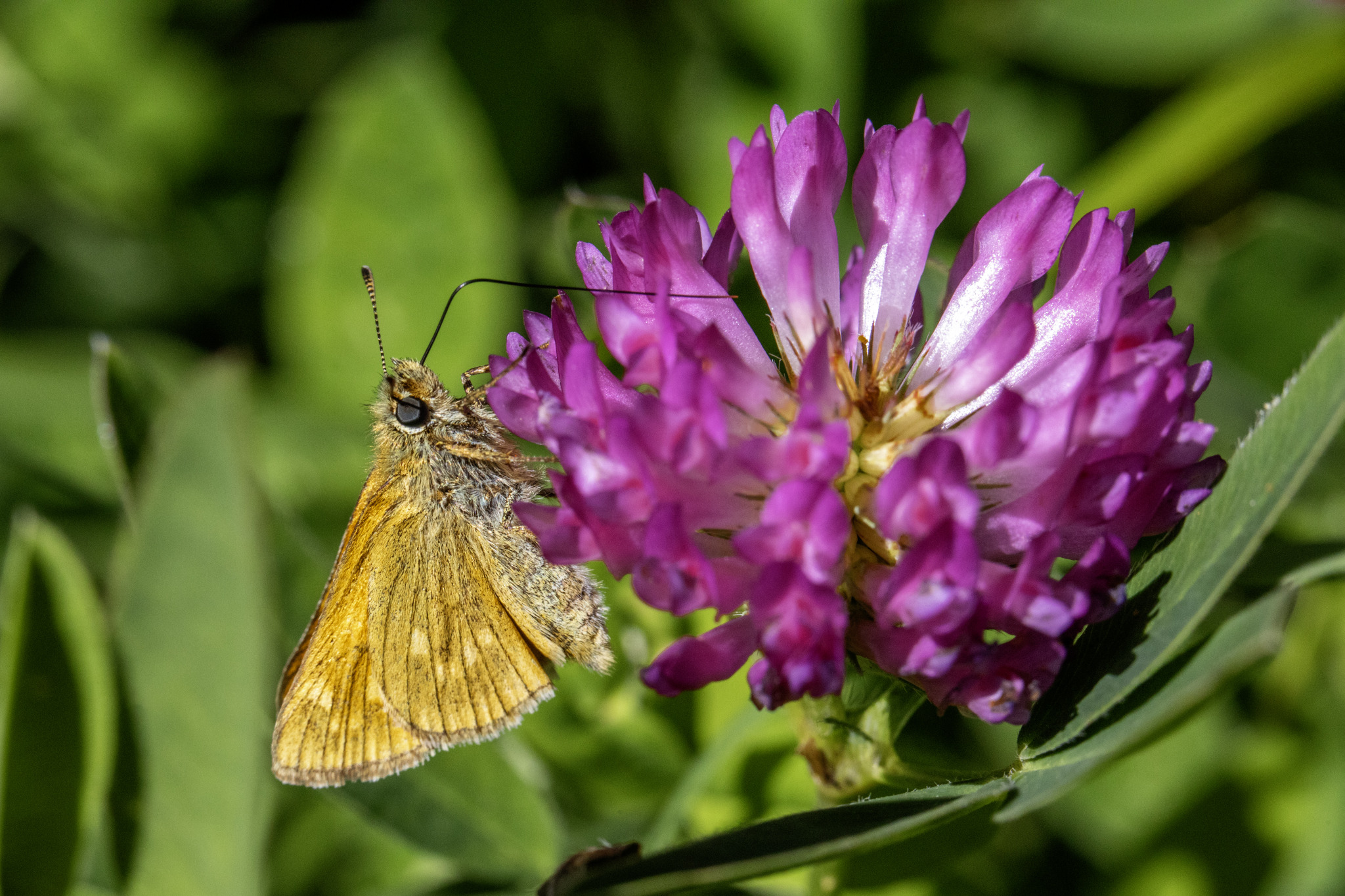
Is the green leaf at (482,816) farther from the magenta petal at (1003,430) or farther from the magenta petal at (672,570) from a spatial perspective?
the magenta petal at (1003,430)

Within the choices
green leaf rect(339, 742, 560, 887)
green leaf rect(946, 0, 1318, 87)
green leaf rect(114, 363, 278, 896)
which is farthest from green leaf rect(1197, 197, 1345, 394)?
green leaf rect(114, 363, 278, 896)

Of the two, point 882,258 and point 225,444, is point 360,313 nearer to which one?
point 225,444

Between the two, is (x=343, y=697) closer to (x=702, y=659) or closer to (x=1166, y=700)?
(x=702, y=659)

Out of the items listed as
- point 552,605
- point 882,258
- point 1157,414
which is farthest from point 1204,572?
point 552,605

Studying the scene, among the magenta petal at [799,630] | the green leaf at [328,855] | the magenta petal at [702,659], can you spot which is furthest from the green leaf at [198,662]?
the magenta petal at [799,630]

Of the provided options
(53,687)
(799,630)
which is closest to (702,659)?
(799,630)

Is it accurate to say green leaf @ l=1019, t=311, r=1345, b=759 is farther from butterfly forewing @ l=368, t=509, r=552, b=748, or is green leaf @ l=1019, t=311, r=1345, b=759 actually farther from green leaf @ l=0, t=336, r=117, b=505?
green leaf @ l=0, t=336, r=117, b=505
